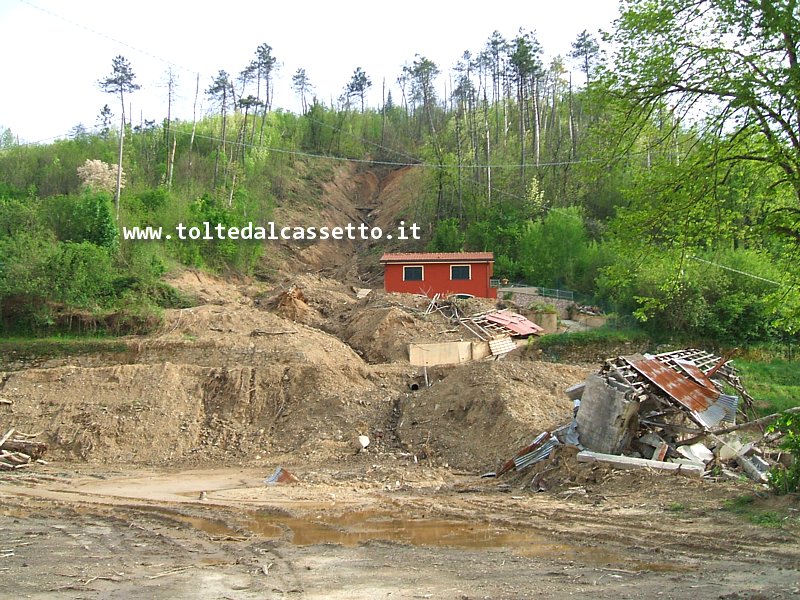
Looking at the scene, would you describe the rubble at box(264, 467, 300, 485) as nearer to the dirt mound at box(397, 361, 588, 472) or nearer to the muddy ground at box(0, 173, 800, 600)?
the muddy ground at box(0, 173, 800, 600)

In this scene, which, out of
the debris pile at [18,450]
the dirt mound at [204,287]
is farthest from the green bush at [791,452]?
the dirt mound at [204,287]

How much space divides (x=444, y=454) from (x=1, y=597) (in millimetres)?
12643

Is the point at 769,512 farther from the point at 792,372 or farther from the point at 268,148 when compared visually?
the point at 268,148

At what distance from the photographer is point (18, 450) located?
21578mm

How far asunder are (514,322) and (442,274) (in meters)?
7.77

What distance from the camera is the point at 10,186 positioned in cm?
4950

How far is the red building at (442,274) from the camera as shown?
40.3 metres

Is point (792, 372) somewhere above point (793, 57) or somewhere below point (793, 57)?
below

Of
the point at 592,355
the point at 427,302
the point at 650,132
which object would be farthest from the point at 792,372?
the point at 650,132

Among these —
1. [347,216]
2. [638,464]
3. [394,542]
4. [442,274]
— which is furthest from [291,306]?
[347,216]

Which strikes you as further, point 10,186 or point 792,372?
point 10,186

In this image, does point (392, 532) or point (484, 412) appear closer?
point (392, 532)

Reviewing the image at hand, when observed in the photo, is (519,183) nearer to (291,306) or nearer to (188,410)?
(291,306)

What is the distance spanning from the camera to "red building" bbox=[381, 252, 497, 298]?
40.3 m
